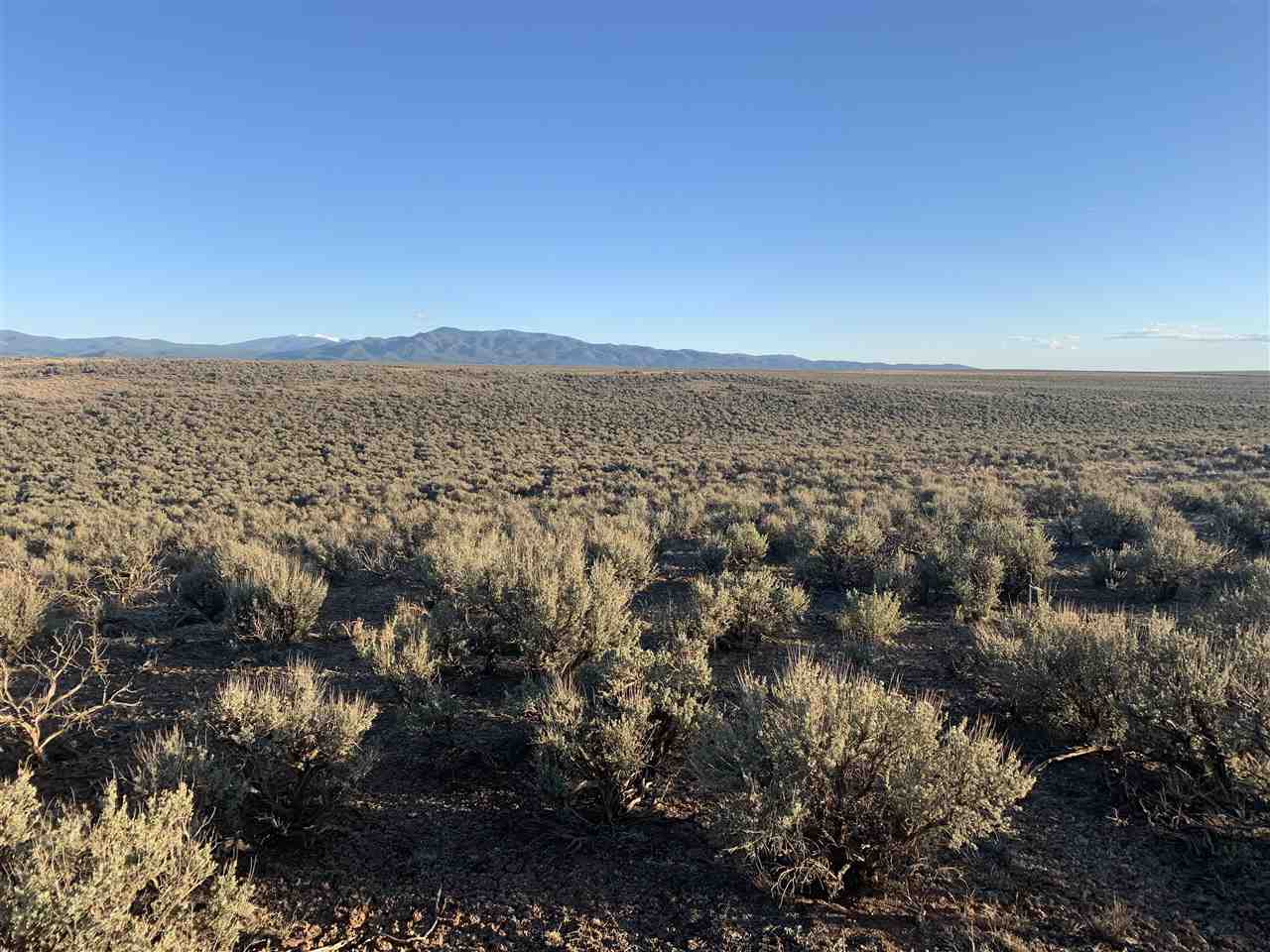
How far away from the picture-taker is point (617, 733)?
3896 mm

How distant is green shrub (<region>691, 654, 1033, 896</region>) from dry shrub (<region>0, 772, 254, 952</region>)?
2.46 meters

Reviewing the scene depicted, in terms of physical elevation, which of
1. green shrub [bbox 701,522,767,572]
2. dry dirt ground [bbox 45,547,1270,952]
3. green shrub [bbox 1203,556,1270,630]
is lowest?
dry dirt ground [bbox 45,547,1270,952]

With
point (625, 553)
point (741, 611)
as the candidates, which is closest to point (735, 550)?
point (625, 553)

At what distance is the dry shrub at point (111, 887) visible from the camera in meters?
2.28

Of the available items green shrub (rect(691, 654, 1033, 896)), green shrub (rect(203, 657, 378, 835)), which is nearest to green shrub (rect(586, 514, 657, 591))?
green shrub (rect(203, 657, 378, 835))

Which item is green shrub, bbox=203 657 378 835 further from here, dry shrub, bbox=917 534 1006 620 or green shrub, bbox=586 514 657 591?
dry shrub, bbox=917 534 1006 620

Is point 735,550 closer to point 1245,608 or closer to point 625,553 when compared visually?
point 625,553

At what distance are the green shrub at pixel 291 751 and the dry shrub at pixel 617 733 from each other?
3.90 feet

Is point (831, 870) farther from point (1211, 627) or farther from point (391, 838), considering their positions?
point (1211, 627)

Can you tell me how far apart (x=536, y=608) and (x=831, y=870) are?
3269 millimetres

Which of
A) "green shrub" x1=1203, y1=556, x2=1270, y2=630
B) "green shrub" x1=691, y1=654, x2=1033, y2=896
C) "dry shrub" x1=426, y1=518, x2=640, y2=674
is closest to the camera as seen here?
"green shrub" x1=691, y1=654, x2=1033, y2=896

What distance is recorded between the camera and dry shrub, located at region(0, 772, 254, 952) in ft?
7.48

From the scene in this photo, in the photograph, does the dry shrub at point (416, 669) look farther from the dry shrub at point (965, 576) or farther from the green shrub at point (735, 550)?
the dry shrub at point (965, 576)

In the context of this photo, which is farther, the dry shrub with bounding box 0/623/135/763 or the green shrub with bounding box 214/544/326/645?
the green shrub with bounding box 214/544/326/645
